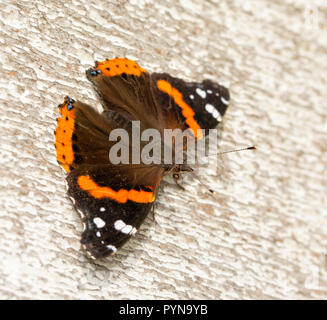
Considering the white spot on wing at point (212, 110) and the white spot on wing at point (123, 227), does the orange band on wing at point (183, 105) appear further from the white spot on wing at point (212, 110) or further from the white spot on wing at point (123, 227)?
the white spot on wing at point (123, 227)

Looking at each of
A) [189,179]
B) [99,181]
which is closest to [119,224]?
[99,181]

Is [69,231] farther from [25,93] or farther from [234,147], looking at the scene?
[234,147]

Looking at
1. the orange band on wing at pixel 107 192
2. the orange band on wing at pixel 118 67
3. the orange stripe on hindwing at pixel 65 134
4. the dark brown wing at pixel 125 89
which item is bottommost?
the orange band on wing at pixel 107 192

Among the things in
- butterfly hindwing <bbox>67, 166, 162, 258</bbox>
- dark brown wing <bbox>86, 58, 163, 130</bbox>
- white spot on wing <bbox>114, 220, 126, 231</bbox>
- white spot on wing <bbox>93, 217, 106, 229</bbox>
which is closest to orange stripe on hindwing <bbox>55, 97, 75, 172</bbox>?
butterfly hindwing <bbox>67, 166, 162, 258</bbox>

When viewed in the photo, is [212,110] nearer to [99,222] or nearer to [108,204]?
[108,204]

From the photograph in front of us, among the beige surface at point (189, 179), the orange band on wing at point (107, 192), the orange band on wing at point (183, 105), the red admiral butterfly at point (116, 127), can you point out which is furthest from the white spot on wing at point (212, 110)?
the orange band on wing at point (107, 192)

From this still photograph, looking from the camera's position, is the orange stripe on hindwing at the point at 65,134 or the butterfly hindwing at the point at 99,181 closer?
the butterfly hindwing at the point at 99,181
